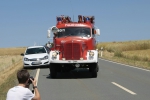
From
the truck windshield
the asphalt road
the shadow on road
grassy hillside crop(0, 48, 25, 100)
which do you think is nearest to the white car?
grassy hillside crop(0, 48, 25, 100)

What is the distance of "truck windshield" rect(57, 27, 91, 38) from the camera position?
58.4 feet

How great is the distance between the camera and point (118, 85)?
14141 mm

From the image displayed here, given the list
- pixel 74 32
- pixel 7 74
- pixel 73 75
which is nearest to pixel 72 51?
pixel 74 32

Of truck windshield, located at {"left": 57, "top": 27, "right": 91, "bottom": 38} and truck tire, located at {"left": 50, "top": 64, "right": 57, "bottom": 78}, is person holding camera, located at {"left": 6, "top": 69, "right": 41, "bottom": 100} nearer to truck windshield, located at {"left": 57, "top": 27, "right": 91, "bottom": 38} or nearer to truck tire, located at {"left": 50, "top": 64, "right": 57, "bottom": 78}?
Result: truck tire, located at {"left": 50, "top": 64, "right": 57, "bottom": 78}

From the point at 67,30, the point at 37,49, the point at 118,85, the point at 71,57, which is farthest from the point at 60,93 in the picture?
the point at 37,49

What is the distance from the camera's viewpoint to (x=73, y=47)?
17.1 meters

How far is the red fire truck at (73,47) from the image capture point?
1692 cm

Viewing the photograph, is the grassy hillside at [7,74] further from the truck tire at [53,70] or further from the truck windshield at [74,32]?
the truck windshield at [74,32]

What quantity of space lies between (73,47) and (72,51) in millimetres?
203

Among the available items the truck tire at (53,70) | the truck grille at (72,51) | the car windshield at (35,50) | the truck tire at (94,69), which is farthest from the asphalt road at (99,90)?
the car windshield at (35,50)

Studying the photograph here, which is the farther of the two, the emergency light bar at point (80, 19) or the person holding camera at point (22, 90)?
the emergency light bar at point (80, 19)

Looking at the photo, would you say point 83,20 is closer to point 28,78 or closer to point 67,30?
point 67,30

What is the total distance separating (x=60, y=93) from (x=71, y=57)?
5.00 meters

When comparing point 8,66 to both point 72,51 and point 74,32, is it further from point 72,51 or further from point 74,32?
point 72,51
